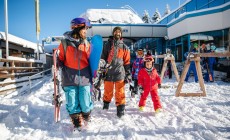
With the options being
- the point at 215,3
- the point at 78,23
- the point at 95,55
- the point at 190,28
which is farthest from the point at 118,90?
the point at 215,3

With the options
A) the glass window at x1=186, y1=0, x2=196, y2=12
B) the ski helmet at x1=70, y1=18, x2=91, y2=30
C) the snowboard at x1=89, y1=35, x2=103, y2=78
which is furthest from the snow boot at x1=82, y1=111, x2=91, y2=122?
the glass window at x1=186, y1=0, x2=196, y2=12

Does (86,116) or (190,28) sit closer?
(86,116)

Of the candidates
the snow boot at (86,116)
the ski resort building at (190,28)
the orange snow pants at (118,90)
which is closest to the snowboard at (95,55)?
the snow boot at (86,116)

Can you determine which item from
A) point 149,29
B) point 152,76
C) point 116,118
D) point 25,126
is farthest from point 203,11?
point 25,126

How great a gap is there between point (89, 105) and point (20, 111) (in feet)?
5.73

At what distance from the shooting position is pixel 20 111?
157 inches

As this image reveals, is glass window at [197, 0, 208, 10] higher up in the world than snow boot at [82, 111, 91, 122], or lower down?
higher up

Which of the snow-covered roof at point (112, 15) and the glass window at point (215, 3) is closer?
the glass window at point (215, 3)

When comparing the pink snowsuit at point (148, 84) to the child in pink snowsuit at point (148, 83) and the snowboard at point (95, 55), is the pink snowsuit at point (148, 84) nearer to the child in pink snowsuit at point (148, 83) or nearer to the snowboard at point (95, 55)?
the child in pink snowsuit at point (148, 83)

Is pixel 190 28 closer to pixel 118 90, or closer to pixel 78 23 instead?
pixel 118 90

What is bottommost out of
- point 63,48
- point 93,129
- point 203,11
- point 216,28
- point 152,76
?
point 93,129

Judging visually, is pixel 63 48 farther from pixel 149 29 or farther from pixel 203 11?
pixel 149 29

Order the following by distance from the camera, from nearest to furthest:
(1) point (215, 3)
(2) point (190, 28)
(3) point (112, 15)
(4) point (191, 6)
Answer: (1) point (215, 3) < (2) point (190, 28) < (4) point (191, 6) < (3) point (112, 15)

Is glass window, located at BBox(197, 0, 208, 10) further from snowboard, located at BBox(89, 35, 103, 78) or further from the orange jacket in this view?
snowboard, located at BBox(89, 35, 103, 78)
